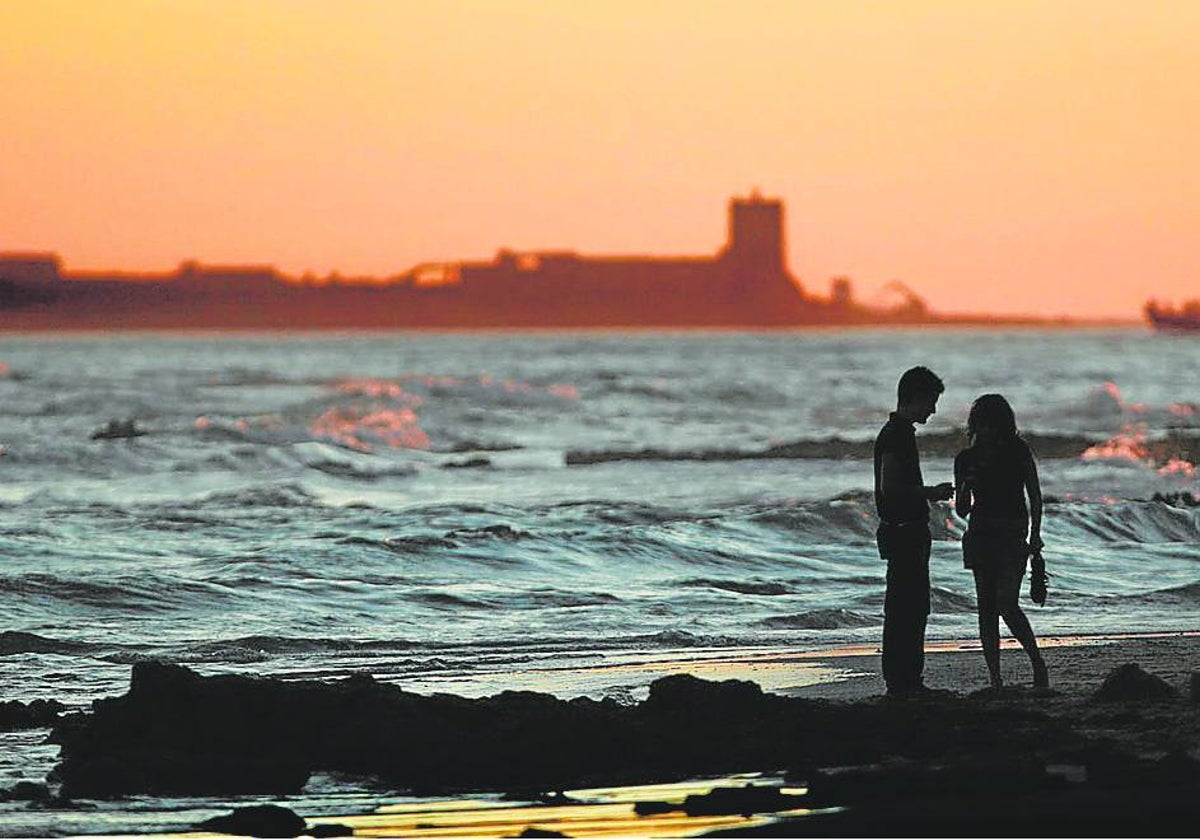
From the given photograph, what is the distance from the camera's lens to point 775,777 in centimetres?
627

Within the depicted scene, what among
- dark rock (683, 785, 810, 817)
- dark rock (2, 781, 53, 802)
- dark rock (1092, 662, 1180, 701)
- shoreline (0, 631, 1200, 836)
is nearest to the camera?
shoreline (0, 631, 1200, 836)

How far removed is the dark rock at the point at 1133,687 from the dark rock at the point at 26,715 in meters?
3.69

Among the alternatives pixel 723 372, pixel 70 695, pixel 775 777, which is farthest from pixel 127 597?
pixel 723 372

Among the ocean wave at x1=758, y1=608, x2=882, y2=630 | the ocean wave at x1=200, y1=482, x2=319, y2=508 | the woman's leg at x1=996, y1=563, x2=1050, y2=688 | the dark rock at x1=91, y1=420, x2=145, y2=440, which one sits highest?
the woman's leg at x1=996, y1=563, x2=1050, y2=688

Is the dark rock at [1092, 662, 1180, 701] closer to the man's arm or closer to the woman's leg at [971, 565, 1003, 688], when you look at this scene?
the woman's leg at [971, 565, 1003, 688]

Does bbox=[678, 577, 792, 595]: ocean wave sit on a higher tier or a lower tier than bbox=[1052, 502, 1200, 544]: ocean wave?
lower

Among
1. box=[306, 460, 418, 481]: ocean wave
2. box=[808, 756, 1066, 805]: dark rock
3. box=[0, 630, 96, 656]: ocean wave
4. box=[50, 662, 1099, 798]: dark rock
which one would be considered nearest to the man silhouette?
box=[50, 662, 1099, 798]: dark rock

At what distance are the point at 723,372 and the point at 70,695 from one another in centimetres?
7263

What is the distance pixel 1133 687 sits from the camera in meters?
7.26

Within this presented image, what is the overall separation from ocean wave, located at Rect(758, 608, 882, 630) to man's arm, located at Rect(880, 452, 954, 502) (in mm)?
3140

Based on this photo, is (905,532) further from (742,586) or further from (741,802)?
(742,586)

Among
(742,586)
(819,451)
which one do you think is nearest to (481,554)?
(742,586)

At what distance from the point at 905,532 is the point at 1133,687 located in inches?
43.7

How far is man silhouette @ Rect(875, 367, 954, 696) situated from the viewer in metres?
7.92
